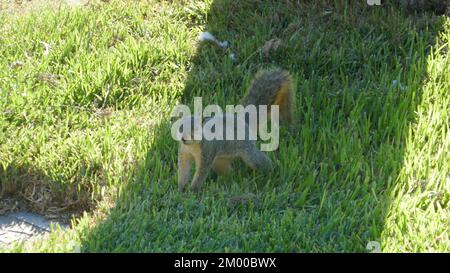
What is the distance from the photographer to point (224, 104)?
17.5 ft

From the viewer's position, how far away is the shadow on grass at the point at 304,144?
418 centimetres

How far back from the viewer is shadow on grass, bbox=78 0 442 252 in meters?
A: 4.18

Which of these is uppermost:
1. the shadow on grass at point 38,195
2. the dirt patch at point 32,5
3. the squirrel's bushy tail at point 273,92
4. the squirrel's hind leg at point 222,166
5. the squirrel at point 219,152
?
the dirt patch at point 32,5

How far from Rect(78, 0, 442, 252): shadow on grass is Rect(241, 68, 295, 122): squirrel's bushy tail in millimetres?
130

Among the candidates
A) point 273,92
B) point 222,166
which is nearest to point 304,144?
point 273,92

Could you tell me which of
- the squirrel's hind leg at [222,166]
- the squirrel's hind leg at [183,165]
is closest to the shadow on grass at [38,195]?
the squirrel's hind leg at [183,165]

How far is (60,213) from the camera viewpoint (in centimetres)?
480

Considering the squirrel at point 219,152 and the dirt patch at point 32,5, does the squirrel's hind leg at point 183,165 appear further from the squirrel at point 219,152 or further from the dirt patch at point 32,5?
the dirt patch at point 32,5

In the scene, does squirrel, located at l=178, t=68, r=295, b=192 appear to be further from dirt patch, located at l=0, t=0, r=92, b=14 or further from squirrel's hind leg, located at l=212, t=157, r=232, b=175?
dirt patch, located at l=0, t=0, r=92, b=14

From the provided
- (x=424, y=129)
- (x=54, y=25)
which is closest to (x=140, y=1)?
(x=54, y=25)

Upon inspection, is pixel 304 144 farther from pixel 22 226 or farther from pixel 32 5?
pixel 32 5

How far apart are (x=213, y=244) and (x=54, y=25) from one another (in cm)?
287

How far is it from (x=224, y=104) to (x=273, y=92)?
1.43 ft

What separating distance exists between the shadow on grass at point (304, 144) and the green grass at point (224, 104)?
1 cm
